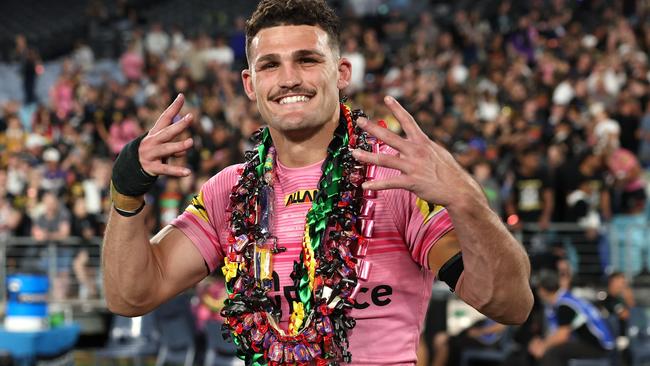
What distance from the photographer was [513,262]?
296 cm

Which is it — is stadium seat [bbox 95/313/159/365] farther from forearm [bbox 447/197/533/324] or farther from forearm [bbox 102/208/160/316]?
forearm [bbox 447/197/533/324]

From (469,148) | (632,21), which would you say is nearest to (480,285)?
(469,148)

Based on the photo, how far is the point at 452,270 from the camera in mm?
3131

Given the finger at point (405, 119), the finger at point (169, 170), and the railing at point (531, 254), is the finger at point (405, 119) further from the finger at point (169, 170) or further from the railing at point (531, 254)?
the railing at point (531, 254)

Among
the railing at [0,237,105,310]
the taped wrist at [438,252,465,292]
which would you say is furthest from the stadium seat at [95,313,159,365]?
the taped wrist at [438,252,465,292]

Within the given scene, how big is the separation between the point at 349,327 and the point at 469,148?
9.69 m

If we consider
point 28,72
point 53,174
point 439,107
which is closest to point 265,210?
point 53,174

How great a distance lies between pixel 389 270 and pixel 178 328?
8.86 m

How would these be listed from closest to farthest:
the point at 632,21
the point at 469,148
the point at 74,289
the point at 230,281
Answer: the point at 230,281
the point at 469,148
the point at 74,289
the point at 632,21

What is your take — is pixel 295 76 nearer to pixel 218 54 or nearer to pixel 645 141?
pixel 645 141

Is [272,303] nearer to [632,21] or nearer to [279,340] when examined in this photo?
[279,340]

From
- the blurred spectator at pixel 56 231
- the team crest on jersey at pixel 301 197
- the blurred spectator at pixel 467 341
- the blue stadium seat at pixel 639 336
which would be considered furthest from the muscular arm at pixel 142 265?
the blurred spectator at pixel 56 231

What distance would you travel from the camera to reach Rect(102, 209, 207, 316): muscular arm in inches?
133

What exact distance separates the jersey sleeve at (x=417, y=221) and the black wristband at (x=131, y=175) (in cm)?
72
